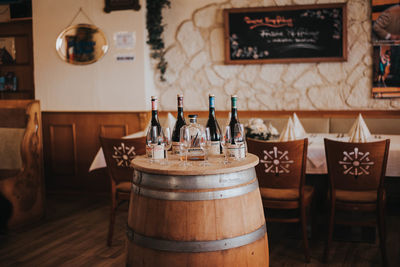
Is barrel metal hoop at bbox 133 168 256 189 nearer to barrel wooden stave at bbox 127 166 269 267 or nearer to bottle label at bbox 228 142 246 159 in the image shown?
barrel wooden stave at bbox 127 166 269 267

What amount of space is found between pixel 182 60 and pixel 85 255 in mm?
2649

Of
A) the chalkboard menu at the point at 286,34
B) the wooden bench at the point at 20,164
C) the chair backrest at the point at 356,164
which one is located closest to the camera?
the chair backrest at the point at 356,164

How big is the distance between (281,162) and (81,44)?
3.21 meters

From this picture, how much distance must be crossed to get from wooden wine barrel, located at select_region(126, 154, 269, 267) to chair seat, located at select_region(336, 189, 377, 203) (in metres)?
1.32

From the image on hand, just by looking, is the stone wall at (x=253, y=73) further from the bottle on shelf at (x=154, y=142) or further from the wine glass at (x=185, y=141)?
the wine glass at (x=185, y=141)

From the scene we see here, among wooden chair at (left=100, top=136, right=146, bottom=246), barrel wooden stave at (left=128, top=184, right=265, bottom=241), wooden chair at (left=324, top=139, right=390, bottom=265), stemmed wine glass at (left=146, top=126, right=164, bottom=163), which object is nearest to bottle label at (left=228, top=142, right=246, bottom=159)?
barrel wooden stave at (left=128, top=184, right=265, bottom=241)

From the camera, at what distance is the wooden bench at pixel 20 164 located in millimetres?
3801

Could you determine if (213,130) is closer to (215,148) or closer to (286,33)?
(215,148)

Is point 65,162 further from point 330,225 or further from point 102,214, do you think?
point 330,225

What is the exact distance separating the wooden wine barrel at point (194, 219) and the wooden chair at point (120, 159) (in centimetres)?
127

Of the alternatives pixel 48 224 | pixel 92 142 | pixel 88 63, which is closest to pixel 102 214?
pixel 48 224

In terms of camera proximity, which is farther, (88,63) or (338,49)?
(88,63)

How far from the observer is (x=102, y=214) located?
4371mm

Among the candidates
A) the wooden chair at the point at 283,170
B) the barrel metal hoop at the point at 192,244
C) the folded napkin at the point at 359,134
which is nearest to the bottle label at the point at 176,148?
the barrel metal hoop at the point at 192,244
